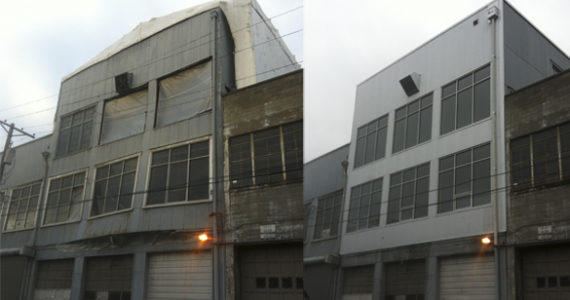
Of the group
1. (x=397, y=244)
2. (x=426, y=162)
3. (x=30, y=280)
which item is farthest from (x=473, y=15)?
(x=30, y=280)

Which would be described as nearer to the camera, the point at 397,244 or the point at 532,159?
the point at 532,159

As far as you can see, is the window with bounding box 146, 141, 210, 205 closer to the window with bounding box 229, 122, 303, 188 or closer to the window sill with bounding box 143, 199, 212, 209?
the window sill with bounding box 143, 199, 212, 209

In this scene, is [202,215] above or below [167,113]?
below

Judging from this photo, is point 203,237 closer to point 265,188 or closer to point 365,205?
point 265,188

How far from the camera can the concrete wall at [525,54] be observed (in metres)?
1.28

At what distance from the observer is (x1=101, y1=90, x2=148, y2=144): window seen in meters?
2.82

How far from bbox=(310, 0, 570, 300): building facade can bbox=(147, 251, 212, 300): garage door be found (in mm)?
1071

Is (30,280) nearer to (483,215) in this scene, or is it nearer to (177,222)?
(177,222)

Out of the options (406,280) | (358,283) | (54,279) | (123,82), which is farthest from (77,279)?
(406,280)

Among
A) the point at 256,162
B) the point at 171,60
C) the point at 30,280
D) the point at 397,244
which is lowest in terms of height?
the point at 30,280

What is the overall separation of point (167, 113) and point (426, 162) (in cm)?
179

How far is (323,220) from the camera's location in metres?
1.54

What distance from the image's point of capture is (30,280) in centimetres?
291

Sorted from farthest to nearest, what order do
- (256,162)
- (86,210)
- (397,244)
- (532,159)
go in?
(86,210) < (256,162) < (397,244) < (532,159)
